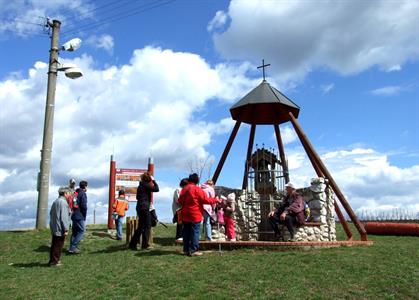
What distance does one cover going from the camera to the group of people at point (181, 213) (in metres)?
8.58

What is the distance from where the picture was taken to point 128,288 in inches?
261

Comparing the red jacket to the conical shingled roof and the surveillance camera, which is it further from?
the surveillance camera

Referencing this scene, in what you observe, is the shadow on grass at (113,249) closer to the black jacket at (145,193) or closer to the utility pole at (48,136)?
the black jacket at (145,193)

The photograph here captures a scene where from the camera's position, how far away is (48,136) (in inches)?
520

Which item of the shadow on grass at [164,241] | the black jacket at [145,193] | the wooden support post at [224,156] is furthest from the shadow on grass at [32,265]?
the wooden support post at [224,156]

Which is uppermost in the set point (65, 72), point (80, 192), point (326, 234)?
point (65, 72)

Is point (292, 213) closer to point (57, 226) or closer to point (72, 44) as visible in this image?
point (57, 226)

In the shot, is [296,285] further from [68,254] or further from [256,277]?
[68,254]

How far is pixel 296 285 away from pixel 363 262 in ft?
6.26

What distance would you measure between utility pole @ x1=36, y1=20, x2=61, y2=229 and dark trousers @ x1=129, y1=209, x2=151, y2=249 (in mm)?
4287

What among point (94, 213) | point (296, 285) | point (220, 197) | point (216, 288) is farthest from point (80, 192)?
point (94, 213)

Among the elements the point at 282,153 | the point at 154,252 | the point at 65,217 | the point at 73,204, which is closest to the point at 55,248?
the point at 65,217

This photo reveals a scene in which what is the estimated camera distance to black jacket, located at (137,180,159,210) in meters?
9.53

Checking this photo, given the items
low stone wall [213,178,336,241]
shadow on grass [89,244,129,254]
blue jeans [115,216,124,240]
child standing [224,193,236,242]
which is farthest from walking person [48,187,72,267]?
low stone wall [213,178,336,241]
